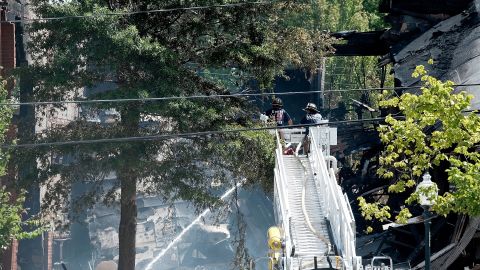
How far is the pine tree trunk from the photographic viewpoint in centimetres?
2533

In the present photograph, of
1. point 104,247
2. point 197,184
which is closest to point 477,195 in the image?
point 197,184

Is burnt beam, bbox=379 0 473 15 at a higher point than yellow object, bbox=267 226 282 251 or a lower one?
higher

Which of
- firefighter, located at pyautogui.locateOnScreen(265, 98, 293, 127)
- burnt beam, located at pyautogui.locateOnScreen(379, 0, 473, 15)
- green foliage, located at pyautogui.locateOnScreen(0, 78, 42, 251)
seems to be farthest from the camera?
burnt beam, located at pyautogui.locateOnScreen(379, 0, 473, 15)

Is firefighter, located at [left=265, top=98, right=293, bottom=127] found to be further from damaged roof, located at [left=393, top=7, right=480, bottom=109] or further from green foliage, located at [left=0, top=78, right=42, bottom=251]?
green foliage, located at [left=0, top=78, right=42, bottom=251]

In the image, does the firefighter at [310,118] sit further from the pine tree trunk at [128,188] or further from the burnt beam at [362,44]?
the burnt beam at [362,44]

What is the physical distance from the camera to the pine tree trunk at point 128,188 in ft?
83.1

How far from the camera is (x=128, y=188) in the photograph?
27.0 meters

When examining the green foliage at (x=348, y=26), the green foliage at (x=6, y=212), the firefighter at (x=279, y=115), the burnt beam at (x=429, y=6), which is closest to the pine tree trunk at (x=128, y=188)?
the green foliage at (x=6, y=212)

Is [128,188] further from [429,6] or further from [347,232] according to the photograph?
[347,232]

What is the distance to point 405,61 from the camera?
1138 inches

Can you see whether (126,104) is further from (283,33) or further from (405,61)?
(405,61)

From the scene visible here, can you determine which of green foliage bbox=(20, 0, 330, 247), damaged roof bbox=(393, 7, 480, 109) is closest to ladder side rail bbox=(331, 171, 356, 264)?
damaged roof bbox=(393, 7, 480, 109)

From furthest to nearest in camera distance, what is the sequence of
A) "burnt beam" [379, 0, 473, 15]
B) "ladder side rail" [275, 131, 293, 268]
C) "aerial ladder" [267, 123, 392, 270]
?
1. "burnt beam" [379, 0, 473, 15]
2. "ladder side rail" [275, 131, 293, 268]
3. "aerial ladder" [267, 123, 392, 270]

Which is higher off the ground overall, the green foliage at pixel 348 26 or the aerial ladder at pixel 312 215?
the green foliage at pixel 348 26
